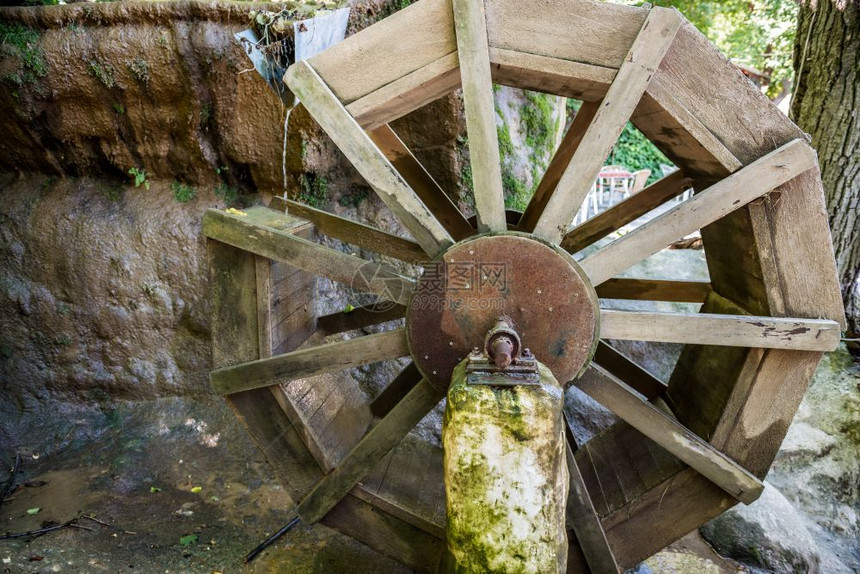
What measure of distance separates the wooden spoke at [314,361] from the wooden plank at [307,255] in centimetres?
21

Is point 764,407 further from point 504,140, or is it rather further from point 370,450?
point 504,140

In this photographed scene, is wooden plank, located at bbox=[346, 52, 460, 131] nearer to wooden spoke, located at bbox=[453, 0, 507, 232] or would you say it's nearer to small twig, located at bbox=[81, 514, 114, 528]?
wooden spoke, located at bbox=[453, 0, 507, 232]

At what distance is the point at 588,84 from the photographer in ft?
8.29

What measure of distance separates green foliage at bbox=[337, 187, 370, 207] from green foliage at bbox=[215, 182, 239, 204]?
0.88 metres

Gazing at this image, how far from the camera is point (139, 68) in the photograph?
4.18 metres

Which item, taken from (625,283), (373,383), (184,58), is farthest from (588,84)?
(184,58)

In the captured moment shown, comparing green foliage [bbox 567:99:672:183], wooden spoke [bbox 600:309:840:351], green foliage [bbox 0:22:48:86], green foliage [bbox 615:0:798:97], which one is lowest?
wooden spoke [bbox 600:309:840:351]

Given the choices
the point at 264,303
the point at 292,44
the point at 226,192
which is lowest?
the point at 264,303

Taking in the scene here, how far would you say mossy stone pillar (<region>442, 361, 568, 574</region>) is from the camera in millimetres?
1830

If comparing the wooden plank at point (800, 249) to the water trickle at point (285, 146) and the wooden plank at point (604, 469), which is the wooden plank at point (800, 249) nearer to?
the wooden plank at point (604, 469)

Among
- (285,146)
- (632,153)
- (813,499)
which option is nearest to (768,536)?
(813,499)

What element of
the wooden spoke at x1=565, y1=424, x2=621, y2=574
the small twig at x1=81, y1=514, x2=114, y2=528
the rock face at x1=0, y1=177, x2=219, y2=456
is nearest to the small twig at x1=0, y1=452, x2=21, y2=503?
the rock face at x1=0, y1=177, x2=219, y2=456

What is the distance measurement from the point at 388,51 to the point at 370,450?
182 cm

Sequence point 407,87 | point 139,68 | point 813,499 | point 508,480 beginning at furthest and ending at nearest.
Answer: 1. point 139,68
2. point 813,499
3. point 407,87
4. point 508,480
